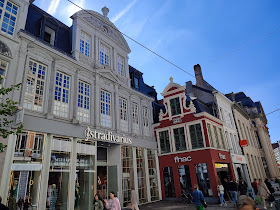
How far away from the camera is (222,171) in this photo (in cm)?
1923

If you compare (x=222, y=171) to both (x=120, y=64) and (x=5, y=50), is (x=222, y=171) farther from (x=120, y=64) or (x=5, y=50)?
(x=5, y=50)

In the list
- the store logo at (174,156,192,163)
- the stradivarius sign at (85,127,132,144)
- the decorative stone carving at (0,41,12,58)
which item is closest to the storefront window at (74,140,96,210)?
the stradivarius sign at (85,127,132,144)

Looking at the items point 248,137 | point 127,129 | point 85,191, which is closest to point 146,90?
point 127,129

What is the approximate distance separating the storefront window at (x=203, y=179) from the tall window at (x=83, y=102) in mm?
10853

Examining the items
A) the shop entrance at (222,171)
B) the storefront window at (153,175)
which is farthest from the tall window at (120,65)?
the shop entrance at (222,171)

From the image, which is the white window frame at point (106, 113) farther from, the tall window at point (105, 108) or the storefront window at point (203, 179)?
the storefront window at point (203, 179)

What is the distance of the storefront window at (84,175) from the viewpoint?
39.6ft

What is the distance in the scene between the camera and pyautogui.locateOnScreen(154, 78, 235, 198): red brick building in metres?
17.7

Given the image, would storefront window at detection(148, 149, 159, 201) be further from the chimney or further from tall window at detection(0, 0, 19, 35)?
tall window at detection(0, 0, 19, 35)

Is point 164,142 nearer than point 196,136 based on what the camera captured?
No

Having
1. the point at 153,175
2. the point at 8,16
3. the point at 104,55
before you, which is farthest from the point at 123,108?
the point at 8,16

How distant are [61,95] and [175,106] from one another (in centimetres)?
1192

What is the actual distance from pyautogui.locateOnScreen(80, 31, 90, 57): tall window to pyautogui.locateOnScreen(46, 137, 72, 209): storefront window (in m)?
6.75

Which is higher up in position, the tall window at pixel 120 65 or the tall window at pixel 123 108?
the tall window at pixel 120 65
